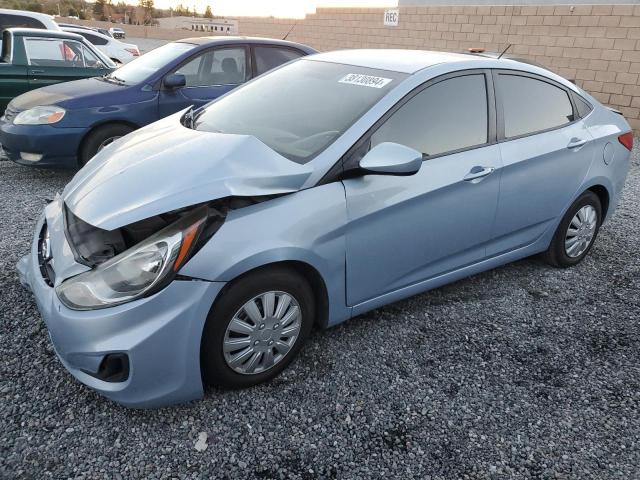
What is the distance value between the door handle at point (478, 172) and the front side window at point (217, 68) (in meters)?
3.84

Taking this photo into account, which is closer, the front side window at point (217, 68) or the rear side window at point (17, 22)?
the front side window at point (217, 68)

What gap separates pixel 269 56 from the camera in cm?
620

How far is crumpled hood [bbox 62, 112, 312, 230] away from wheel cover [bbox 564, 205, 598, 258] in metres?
2.41

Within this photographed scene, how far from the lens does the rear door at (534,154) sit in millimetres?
3225

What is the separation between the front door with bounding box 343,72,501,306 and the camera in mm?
2613

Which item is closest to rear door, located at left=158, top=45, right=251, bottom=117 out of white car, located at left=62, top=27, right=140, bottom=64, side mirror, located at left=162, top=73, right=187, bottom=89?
side mirror, located at left=162, top=73, right=187, bottom=89

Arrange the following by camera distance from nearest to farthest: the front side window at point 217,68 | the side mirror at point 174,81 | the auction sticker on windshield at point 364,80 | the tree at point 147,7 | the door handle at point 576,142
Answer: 1. the auction sticker on windshield at point 364,80
2. the door handle at point 576,142
3. the side mirror at point 174,81
4. the front side window at point 217,68
5. the tree at point 147,7

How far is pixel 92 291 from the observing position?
2.11 metres

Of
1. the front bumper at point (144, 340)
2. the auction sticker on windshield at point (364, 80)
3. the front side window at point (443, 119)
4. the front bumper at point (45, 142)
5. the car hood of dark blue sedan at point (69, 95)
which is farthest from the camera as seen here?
the car hood of dark blue sedan at point (69, 95)

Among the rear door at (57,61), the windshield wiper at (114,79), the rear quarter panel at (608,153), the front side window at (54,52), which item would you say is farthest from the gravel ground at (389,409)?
the front side window at (54,52)

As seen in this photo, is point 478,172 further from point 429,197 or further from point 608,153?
point 608,153

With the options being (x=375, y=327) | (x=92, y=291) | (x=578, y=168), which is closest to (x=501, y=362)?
(x=375, y=327)

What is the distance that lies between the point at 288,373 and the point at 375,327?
0.68 metres

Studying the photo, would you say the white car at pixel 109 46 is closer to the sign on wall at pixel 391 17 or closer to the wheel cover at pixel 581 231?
the sign on wall at pixel 391 17
